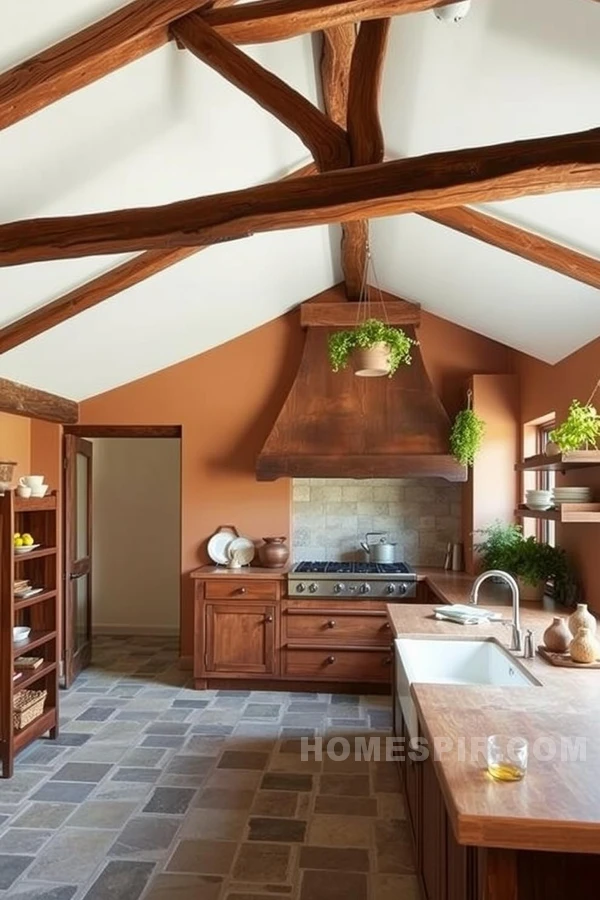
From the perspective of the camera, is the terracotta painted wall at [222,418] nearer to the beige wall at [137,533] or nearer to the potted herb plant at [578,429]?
the beige wall at [137,533]

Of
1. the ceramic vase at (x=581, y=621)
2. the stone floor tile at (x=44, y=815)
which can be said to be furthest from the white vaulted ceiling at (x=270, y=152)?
the stone floor tile at (x=44, y=815)

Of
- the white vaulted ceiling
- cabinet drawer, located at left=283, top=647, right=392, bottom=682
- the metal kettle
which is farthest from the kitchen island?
the metal kettle

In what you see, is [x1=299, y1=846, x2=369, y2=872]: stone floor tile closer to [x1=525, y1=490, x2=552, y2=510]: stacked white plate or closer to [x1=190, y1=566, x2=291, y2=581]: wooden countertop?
[x1=525, y1=490, x2=552, y2=510]: stacked white plate

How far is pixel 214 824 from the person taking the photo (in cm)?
316

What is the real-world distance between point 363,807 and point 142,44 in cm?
352

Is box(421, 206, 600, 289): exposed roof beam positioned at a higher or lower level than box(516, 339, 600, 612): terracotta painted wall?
higher

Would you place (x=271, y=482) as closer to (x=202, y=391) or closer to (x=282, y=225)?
(x=202, y=391)

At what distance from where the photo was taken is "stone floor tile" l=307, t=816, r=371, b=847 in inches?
118

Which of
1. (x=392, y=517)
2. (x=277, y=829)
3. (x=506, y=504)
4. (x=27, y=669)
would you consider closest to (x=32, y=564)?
(x=27, y=669)

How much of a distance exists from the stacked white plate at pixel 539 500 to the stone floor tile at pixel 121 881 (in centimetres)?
278

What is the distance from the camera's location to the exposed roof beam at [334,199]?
201 cm

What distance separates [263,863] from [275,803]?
527 mm

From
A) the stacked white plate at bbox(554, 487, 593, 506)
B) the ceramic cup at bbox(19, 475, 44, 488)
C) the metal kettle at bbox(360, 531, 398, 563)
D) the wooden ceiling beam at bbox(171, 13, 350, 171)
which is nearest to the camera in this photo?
the wooden ceiling beam at bbox(171, 13, 350, 171)

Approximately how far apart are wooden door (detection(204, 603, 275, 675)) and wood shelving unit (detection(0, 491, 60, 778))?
51.0 inches
